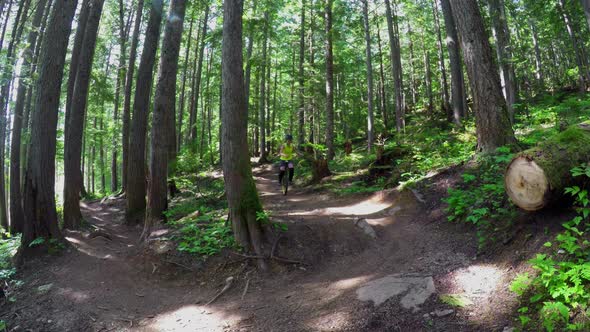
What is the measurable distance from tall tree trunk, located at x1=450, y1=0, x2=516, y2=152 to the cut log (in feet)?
8.37

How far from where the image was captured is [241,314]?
458 cm

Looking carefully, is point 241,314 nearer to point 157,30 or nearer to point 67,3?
point 67,3

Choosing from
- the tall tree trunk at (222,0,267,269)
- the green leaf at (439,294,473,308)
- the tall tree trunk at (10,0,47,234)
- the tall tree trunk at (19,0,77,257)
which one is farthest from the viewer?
the tall tree trunk at (10,0,47,234)

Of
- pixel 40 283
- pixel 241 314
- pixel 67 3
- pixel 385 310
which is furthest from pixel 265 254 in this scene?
pixel 67 3

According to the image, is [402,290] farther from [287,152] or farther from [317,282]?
[287,152]

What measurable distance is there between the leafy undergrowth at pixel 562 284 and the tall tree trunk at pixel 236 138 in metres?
4.09

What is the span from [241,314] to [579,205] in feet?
13.7

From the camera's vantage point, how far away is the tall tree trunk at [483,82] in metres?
7.04

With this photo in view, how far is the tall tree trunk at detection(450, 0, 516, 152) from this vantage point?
7035 millimetres

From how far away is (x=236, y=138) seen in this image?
250 inches

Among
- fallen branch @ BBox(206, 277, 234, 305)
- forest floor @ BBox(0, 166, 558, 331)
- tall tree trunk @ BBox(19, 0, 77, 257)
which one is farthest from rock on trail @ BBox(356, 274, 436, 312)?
tall tree trunk @ BBox(19, 0, 77, 257)

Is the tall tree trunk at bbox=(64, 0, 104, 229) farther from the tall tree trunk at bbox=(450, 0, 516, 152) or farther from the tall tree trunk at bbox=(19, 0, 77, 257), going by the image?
the tall tree trunk at bbox=(450, 0, 516, 152)

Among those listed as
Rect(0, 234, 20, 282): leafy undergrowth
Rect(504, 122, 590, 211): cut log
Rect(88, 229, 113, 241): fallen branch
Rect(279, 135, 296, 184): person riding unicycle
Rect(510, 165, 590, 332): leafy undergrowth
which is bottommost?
Rect(0, 234, 20, 282): leafy undergrowth

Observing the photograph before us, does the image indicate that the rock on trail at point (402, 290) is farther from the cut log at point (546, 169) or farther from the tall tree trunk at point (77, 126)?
the tall tree trunk at point (77, 126)
